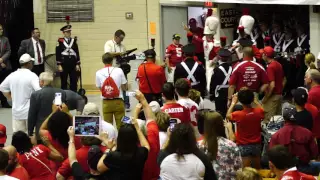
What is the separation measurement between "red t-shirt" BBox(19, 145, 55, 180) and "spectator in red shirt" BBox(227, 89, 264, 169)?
9.48 feet

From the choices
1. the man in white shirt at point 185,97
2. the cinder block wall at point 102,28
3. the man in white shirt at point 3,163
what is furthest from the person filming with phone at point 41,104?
the cinder block wall at point 102,28

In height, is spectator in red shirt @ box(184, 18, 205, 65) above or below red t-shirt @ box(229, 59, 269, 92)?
above

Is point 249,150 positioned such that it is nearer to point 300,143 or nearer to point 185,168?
point 300,143

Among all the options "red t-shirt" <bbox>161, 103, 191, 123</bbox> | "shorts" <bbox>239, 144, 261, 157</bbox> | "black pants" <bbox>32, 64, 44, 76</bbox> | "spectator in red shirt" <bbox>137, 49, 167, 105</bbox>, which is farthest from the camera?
"black pants" <bbox>32, 64, 44, 76</bbox>

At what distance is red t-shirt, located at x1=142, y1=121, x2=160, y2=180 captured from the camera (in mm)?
7820

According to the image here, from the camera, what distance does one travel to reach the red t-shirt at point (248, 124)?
396 inches

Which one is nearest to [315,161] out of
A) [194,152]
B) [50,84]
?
[194,152]

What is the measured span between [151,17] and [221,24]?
210cm

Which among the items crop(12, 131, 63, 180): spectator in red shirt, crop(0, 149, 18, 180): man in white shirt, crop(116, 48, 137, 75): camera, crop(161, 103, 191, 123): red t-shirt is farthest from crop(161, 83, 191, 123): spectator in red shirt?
crop(116, 48, 137, 75): camera

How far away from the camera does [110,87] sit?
42.3ft

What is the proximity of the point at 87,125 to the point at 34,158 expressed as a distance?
2.38 feet

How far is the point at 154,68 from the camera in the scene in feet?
44.3

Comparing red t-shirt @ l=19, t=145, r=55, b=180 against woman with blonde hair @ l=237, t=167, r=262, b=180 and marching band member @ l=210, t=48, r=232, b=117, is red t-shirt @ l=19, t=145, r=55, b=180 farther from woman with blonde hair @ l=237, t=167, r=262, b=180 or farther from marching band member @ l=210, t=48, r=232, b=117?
marching band member @ l=210, t=48, r=232, b=117

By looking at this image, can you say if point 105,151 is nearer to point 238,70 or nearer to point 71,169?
point 71,169
